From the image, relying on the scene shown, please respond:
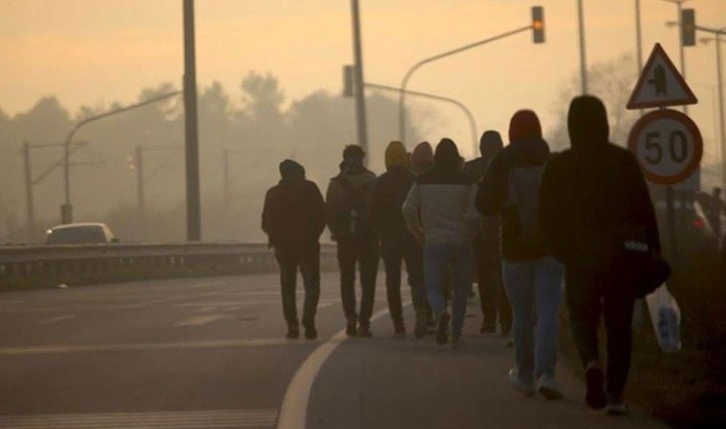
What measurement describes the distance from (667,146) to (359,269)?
458 cm

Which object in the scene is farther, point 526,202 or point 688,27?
point 688,27

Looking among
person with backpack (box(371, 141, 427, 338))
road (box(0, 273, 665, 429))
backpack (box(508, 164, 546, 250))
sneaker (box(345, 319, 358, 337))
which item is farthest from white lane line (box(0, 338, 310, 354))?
backpack (box(508, 164, 546, 250))

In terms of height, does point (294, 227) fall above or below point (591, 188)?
below

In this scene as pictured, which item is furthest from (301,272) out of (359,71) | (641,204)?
(359,71)

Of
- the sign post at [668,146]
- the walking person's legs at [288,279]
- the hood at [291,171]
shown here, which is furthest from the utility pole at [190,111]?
the sign post at [668,146]

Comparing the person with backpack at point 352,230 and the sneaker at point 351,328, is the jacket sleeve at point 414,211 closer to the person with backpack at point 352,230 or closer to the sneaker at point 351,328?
the person with backpack at point 352,230

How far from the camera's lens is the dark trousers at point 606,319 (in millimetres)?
12734

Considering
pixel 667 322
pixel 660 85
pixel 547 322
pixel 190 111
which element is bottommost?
pixel 667 322

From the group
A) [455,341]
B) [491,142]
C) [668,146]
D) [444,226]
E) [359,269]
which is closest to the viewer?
[668,146]

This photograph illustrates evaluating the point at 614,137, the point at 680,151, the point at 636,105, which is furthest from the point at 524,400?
the point at 614,137

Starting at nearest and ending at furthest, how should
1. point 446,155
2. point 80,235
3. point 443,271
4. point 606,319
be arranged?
point 606,319 < point 446,155 < point 443,271 < point 80,235

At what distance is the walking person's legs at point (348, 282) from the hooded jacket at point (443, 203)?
84.8 inches

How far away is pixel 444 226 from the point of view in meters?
19.2

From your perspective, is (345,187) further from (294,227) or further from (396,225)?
(396,225)
